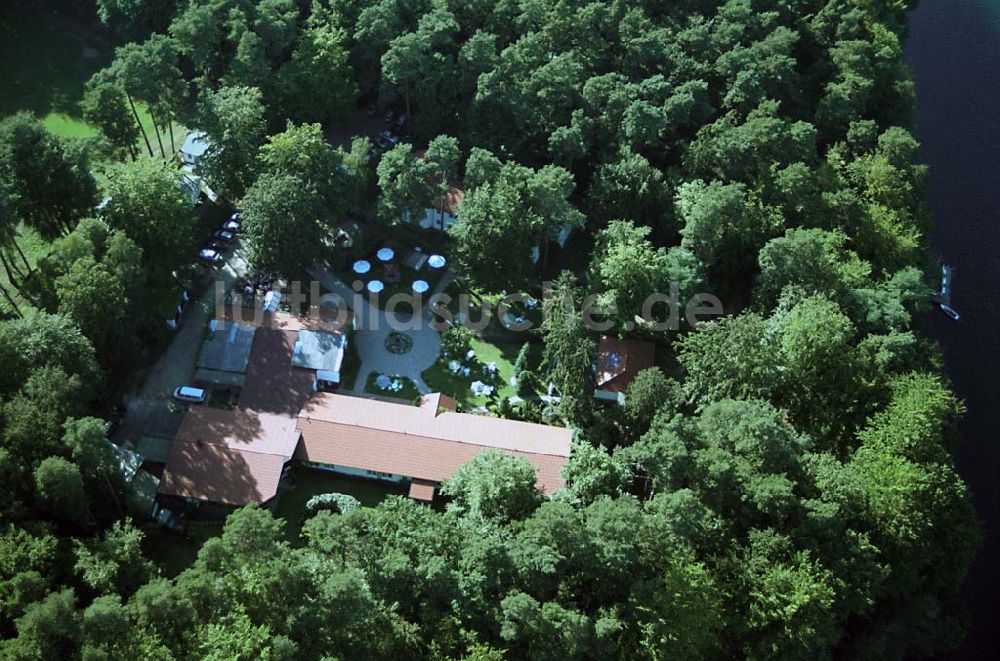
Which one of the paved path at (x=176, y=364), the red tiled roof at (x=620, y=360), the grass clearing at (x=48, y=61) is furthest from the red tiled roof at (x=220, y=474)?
the grass clearing at (x=48, y=61)

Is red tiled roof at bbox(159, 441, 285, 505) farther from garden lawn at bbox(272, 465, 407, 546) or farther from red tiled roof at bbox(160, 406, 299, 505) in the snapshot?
garden lawn at bbox(272, 465, 407, 546)

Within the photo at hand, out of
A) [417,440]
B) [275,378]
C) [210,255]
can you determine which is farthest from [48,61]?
[417,440]

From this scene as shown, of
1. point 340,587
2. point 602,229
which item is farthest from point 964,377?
point 340,587

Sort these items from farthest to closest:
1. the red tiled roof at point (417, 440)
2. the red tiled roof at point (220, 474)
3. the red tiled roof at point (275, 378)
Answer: the red tiled roof at point (275, 378), the red tiled roof at point (417, 440), the red tiled roof at point (220, 474)

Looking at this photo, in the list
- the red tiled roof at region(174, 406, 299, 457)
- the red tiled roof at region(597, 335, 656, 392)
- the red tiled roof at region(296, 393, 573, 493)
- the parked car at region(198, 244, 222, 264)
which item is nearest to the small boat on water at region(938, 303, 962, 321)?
the red tiled roof at region(597, 335, 656, 392)

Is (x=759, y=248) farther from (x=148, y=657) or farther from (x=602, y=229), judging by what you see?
(x=148, y=657)

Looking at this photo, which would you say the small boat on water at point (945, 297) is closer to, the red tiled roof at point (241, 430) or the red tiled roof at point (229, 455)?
the red tiled roof at point (241, 430)

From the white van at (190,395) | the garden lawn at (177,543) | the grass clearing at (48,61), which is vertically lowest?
the garden lawn at (177,543)

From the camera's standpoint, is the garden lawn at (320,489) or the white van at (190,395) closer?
the garden lawn at (320,489)
